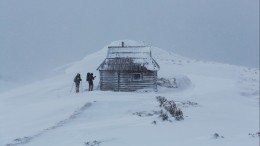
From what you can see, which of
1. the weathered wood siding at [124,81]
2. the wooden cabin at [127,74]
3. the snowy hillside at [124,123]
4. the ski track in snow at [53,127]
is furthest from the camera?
the weathered wood siding at [124,81]

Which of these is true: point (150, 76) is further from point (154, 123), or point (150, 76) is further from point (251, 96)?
point (154, 123)

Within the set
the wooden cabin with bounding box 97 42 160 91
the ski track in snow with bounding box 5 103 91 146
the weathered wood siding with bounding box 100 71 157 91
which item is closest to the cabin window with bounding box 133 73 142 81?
the wooden cabin with bounding box 97 42 160 91

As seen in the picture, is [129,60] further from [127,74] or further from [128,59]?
[127,74]

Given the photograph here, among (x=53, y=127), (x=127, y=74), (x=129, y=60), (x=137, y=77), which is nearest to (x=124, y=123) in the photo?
(x=53, y=127)

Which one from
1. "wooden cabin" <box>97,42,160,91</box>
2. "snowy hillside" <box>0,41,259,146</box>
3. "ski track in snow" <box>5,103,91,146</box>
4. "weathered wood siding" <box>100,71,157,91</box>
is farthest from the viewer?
"weathered wood siding" <box>100,71,157,91</box>

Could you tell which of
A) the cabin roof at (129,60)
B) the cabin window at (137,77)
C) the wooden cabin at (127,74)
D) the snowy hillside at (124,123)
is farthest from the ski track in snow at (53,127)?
the cabin window at (137,77)

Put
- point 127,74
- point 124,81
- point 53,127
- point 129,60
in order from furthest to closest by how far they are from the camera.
Result: point 129,60, point 124,81, point 127,74, point 53,127

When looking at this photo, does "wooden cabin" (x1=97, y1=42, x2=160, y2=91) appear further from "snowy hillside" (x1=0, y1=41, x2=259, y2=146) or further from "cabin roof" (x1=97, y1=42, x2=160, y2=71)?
"snowy hillside" (x1=0, y1=41, x2=259, y2=146)

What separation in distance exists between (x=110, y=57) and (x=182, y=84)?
1152 cm

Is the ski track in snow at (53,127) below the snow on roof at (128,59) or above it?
below

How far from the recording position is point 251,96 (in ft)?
135

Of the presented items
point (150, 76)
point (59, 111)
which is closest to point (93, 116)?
point (59, 111)

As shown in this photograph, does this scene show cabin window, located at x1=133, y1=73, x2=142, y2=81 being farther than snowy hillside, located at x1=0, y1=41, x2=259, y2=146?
Yes

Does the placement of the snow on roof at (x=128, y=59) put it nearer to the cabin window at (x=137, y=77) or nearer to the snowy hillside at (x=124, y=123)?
the cabin window at (x=137, y=77)
